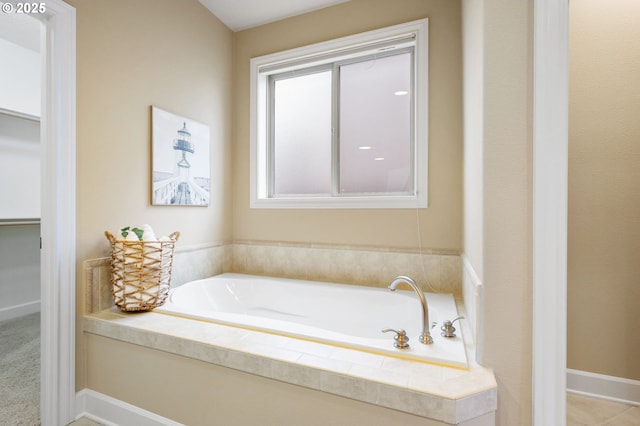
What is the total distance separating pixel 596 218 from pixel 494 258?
1.13 m

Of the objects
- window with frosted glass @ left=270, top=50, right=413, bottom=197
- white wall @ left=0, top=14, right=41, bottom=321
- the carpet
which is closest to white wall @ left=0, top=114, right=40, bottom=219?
white wall @ left=0, top=14, right=41, bottom=321

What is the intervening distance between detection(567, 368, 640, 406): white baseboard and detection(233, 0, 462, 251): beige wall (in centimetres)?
97

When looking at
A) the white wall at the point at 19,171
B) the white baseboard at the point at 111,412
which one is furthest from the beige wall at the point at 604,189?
the white wall at the point at 19,171

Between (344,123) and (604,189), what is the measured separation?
175 centimetres

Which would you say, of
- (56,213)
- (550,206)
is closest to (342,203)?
(550,206)

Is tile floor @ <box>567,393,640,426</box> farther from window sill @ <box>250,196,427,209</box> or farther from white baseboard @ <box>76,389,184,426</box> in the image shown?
white baseboard @ <box>76,389,184,426</box>

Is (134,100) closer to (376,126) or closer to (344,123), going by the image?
(344,123)

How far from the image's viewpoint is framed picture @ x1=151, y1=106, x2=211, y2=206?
207 centimetres

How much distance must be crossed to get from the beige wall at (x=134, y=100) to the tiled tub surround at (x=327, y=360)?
0.32 metres

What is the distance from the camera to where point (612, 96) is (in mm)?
1698

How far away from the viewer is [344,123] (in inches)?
101

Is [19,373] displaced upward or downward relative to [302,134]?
downward

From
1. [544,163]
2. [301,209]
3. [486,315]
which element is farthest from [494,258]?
[301,209]

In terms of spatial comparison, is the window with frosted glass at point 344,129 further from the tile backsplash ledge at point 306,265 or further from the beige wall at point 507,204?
the beige wall at point 507,204
